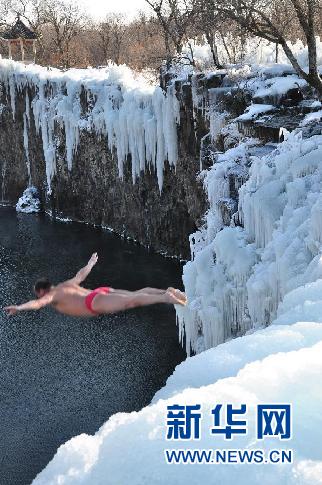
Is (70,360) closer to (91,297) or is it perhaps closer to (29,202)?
(91,297)

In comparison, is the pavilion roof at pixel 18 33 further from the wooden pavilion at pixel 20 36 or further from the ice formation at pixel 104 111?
the ice formation at pixel 104 111

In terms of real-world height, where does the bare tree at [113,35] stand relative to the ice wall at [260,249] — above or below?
above

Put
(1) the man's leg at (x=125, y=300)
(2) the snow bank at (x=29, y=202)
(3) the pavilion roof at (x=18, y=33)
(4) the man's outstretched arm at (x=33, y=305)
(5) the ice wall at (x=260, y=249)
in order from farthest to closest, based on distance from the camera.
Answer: (3) the pavilion roof at (x=18, y=33) → (2) the snow bank at (x=29, y=202) → (5) the ice wall at (x=260, y=249) → (1) the man's leg at (x=125, y=300) → (4) the man's outstretched arm at (x=33, y=305)

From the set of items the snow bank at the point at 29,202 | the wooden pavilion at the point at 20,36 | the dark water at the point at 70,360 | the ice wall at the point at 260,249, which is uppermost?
the wooden pavilion at the point at 20,36

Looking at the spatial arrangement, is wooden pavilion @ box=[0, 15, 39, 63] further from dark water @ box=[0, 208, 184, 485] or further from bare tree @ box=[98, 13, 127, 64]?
dark water @ box=[0, 208, 184, 485]

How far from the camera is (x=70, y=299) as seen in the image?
5496 millimetres

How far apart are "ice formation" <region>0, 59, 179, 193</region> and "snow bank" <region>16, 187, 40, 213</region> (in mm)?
1218

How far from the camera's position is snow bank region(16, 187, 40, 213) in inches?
1101

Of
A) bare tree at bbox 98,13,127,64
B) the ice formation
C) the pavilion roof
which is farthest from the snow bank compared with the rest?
bare tree at bbox 98,13,127,64

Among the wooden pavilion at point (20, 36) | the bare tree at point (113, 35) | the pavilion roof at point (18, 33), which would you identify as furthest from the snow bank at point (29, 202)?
the bare tree at point (113, 35)

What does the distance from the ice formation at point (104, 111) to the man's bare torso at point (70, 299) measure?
14.0 m

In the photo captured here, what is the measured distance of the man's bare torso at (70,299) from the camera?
546 centimetres

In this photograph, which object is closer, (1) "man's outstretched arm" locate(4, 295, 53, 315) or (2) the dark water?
(1) "man's outstretched arm" locate(4, 295, 53, 315)

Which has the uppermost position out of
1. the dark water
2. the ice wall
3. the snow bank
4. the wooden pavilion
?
the wooden pavilion
